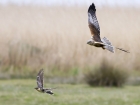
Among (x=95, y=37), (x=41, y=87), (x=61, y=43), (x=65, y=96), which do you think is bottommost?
(x=65, y=96)

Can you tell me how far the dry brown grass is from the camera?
11922 mm

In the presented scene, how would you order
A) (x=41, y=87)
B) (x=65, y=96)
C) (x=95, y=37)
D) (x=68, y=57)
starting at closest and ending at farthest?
1. (x=95, y=37)
2. (x=41, y=87)
3. (x=65, y=96)
4. (x=68, y=57)

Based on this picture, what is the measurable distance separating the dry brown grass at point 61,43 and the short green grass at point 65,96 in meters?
1.99

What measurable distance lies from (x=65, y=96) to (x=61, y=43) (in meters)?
4.06

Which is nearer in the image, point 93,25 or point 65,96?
point 93,25

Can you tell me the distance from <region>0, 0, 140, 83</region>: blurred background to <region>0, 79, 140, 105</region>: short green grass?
5.01ft

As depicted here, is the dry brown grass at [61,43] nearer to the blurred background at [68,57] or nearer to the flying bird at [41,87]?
the blurred background at [68,57]

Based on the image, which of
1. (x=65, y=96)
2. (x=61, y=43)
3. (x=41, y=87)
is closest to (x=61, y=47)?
(x=61, y=43)

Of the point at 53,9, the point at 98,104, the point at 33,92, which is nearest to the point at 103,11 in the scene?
the point at 53,9

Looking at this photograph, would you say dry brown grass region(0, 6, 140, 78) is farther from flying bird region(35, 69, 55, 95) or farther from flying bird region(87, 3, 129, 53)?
flying bird region(87, 3, 129, 53)

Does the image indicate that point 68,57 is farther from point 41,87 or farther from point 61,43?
point 41,87

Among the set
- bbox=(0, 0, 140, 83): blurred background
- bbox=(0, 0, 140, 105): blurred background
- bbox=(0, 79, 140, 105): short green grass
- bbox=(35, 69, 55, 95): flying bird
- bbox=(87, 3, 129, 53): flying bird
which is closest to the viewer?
bbox=(87, 3, 129, 53): flying bird

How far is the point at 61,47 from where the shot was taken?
12.2 metres

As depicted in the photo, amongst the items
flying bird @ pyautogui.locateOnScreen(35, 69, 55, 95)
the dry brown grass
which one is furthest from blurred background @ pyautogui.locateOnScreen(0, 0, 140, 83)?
flying bird @ pyautogui.locateOnScreen(35, 69, 55, 95)
